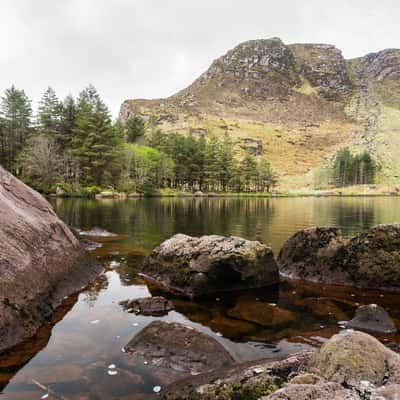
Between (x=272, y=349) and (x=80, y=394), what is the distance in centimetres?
393

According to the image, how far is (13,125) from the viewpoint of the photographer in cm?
7975

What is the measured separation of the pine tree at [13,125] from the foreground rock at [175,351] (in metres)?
82.5

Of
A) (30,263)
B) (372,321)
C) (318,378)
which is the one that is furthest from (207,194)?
(318,378)

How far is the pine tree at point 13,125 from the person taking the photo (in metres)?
78.8

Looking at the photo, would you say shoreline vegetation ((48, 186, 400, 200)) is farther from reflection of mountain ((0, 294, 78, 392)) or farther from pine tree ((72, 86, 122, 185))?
reflection of mountain ((0, 294, 78, 392))

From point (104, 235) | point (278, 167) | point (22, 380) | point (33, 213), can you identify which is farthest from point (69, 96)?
point (278, 167)

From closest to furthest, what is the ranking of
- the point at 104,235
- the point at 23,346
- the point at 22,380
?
the point at 22,380 < the point at 23,346 < the point at 104,235

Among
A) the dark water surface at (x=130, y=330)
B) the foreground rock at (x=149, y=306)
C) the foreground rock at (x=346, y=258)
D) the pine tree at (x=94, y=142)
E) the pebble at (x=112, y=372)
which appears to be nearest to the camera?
the dark water surface at (x=130, y=330)

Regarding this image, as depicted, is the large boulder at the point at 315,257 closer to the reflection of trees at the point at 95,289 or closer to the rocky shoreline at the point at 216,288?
the rocky shoreline at the point at 216,288

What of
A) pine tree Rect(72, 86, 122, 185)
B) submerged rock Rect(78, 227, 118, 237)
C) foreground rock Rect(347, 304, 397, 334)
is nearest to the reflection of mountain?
foreground rock Rect(347, 304, 397, 334)

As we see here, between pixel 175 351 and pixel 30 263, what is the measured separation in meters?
4.35

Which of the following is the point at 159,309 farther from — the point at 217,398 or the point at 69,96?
the point at 69,96

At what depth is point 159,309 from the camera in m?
9.55

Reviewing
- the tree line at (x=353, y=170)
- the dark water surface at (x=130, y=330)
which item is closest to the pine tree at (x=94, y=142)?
the dark water surface at (x=130, y=330)
